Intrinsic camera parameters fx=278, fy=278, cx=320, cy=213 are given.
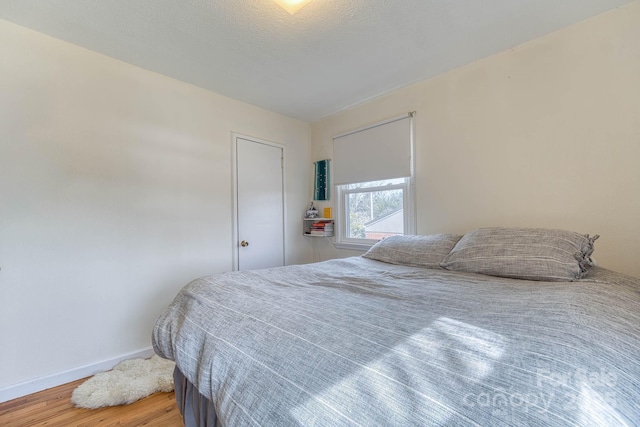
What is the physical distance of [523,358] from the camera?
0.59 metres

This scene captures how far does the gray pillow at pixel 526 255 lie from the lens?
1379 mm

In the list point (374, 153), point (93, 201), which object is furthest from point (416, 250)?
point (93, 201)

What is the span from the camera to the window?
272 cm

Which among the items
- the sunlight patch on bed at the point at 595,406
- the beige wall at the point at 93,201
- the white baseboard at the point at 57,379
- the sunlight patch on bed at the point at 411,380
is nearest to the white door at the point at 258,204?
the beige wall at the point at 93,201

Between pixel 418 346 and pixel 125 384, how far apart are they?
216 cm

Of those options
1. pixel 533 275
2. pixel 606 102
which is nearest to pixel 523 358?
pixel 533 275

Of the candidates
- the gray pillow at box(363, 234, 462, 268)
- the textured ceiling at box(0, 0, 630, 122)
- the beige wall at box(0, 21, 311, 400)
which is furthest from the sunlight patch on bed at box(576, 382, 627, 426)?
the beige wall at box(0, 21, 311, 400)

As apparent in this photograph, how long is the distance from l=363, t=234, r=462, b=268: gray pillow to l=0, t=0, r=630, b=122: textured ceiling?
4.73 ft

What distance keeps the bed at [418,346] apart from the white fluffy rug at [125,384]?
651mm

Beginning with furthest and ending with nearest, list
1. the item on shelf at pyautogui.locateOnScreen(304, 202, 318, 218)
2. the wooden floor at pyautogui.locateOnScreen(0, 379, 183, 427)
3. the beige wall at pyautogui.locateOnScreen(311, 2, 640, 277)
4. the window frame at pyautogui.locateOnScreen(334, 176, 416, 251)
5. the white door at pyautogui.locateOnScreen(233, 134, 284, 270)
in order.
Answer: the item on shelf at pyautogui.locateOnScreen(304, 202, 318, 218) < the white door at pyautogui.locateOnScreen(233, 134, 284, 270) < the window frame at pyautogui.locateOnScreen(334, 176, 416, 251) < the beige wall at pyautogui.locateOnScreen(311, 2, 640, 277) < the wooden floor at pyautogui.locateOnScreen(0, 379, 183, 427)

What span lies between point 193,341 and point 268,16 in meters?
1.88

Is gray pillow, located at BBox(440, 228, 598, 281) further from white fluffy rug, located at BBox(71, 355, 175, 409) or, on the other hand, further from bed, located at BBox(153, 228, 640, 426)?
white fluffy rug, located at BBox(71, 355, 175, 409)

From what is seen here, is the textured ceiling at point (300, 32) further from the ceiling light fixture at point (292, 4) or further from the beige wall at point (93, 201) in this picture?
the beige wall at point (93, 201)

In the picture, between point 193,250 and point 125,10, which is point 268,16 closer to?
point 125,10
